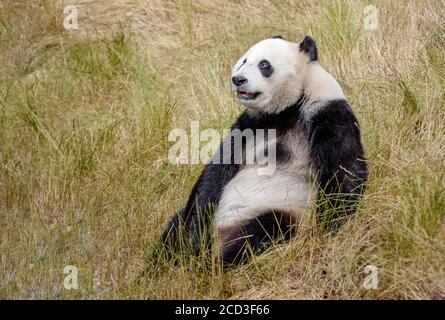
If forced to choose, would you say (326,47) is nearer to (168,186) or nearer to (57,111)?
(168,186)

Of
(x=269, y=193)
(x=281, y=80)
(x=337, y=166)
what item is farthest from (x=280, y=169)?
(x=281, y=80)

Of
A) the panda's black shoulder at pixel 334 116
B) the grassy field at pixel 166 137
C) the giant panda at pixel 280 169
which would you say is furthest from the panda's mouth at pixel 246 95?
the grassy field at pixel 166 137

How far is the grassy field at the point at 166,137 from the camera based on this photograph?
4.47 metres

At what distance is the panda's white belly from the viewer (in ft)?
15.9

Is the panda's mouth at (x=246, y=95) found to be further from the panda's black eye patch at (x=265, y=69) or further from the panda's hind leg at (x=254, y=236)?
the panda's hind leg at (x=254, y=236)

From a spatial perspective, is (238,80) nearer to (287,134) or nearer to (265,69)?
(265,69)

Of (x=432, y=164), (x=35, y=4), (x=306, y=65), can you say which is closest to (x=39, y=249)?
(x=306, y=65)

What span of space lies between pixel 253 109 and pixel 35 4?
4283 millimetres

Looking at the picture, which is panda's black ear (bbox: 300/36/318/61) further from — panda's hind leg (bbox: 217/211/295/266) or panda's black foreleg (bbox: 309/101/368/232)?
panda's hind leg (bbox: 217/211/295/266)

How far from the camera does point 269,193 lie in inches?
194

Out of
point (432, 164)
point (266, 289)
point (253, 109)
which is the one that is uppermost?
point (253, 109)

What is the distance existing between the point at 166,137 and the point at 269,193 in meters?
1.68

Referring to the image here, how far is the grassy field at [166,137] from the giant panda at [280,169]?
16 cm

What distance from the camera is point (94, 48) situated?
308 inches
